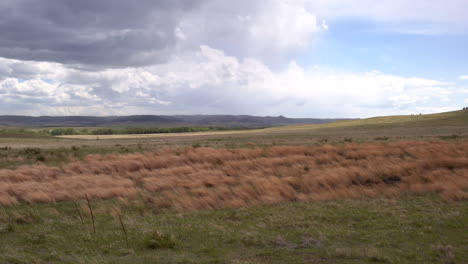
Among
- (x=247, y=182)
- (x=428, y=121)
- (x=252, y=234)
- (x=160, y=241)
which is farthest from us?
(x=428, y=121)

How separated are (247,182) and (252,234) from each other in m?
6.14

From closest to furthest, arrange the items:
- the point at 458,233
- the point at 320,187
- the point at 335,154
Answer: the point at 458,233, the point at 320,187, the point at 335,154

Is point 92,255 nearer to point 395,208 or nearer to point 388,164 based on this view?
point 395,208

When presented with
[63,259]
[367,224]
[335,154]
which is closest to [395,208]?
[367,224]

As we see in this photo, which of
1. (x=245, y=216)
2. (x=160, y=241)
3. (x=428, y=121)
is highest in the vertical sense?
(x=428, y=121)

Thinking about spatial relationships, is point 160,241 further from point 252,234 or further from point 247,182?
point 247,182

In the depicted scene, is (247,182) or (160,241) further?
(247,182)

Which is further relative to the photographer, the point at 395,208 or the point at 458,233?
the point at 395,208

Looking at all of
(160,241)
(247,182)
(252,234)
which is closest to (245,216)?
(252,234)

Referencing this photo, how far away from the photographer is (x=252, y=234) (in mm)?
8156

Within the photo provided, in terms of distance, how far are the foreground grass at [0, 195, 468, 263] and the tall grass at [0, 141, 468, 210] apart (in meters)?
0.95

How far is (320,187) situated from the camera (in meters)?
13.1

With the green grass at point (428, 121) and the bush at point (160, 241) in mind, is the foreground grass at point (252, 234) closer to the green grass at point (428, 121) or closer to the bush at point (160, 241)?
the bush at point (160, 241)

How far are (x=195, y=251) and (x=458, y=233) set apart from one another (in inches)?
224
